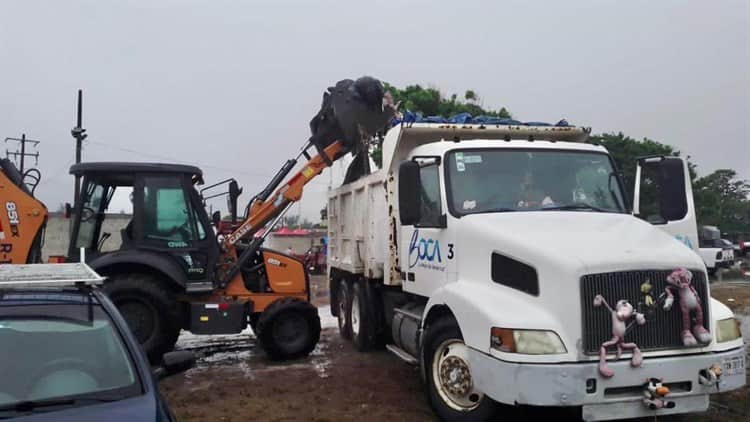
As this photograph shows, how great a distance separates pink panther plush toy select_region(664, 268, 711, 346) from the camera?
507cm

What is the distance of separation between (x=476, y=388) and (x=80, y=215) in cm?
619

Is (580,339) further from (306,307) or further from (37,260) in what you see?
(37,260)

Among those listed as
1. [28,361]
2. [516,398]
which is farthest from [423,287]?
[28,361]

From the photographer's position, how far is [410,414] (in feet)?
20.9

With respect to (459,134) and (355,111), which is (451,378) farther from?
(355,111)

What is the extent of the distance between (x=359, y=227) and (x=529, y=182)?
11.4 feet

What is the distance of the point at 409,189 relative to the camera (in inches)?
253

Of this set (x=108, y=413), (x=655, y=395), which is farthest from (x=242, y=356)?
(x=108, y=413)

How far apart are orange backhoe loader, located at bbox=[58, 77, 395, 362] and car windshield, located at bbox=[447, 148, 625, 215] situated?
3028 millimetres

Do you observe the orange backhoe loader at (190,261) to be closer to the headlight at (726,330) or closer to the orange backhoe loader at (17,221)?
the orange backhoe loader at (17,221)

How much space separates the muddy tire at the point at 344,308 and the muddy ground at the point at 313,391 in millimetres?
331

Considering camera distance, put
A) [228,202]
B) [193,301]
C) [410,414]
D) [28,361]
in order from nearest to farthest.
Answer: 1. [28,361]
2. [410,414]
3. [193,301]
4. [228,202]

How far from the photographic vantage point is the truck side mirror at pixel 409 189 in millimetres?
6383

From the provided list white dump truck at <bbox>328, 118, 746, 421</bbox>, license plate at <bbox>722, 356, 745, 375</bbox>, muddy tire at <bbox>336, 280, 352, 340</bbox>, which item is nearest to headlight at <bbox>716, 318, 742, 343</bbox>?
white dump truck at <bbox>328, 118, 746, 421</bbox>
